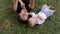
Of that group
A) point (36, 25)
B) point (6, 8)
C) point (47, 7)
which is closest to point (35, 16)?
point (36, 25)

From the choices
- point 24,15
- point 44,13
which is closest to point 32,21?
point 24,15

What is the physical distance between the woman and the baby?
0.09 meters

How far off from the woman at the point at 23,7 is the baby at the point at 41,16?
0.09 meters

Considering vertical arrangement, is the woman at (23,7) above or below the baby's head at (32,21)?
above

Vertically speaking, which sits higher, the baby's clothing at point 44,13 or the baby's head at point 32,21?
the baby's clothing at point 44,13

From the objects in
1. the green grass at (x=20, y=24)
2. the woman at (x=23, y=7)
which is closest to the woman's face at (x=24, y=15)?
the woman at (x=23, y=7)

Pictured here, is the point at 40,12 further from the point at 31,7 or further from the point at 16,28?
the point at 16,28

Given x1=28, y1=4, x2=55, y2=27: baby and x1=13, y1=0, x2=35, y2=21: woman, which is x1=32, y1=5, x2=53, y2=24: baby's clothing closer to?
x1=28, y1=4, x2=55, y2=27: baby

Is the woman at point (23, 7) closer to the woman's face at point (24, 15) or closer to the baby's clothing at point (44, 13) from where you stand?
the woman's face at point (24, 15)

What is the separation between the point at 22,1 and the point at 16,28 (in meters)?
0.39

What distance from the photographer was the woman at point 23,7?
7.13 feet

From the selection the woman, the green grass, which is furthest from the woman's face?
the green grass

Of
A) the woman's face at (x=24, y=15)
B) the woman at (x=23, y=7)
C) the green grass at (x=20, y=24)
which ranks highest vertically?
the woman at (x=23, y=7)

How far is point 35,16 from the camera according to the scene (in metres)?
2.22
